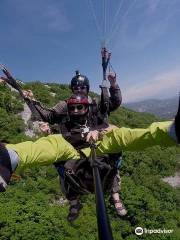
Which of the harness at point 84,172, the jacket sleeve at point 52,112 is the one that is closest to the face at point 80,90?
the jacket sleeve at point 52,112

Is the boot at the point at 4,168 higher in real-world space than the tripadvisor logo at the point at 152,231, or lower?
higher

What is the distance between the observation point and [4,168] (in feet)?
14.9

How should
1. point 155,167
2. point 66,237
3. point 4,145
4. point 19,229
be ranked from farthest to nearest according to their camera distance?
point 155,167
point 66,237
point 19,229
point 4,145

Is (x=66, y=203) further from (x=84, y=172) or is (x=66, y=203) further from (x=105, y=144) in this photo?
(x=105, y=144)

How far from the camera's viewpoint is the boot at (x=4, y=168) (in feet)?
14.7

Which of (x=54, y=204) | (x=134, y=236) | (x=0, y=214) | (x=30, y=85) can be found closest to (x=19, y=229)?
(x=0, y=214)

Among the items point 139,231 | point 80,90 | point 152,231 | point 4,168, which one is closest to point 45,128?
point 80,90

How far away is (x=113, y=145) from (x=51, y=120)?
7.89 feet

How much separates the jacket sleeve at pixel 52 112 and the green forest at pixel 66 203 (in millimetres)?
10016

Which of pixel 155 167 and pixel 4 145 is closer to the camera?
pixel 4 145

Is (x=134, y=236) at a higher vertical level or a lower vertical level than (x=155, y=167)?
lower

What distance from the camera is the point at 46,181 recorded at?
2533 cm

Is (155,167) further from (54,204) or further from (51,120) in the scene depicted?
(51,120)

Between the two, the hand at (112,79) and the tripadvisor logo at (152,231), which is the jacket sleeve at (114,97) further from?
the tripadvisor logo at (152,231)
